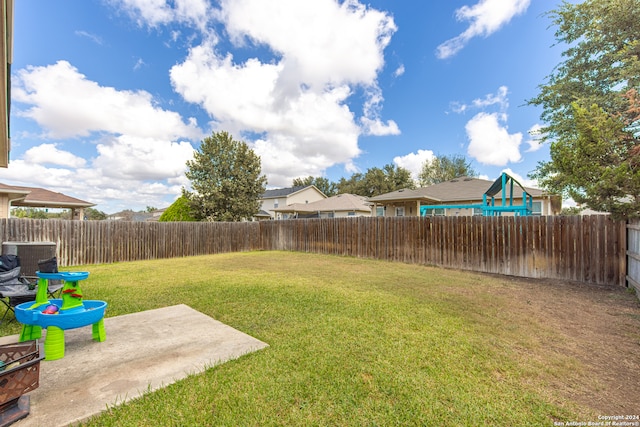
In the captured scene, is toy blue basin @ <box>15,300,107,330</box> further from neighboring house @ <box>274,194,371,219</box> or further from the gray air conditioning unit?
neighboring house @ <box>274,194,371,219</box>

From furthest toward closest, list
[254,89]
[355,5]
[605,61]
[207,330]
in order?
[254,89], [605,61], [355,5], [207,330]

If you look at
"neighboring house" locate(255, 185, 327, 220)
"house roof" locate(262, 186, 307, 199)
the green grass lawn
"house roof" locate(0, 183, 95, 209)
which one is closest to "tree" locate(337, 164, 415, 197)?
"neighboring house" locate(255, 185, 327, 220)

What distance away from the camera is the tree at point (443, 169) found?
3781 cm

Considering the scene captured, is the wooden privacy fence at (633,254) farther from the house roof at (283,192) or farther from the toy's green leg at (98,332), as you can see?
the house roof at (283,192)

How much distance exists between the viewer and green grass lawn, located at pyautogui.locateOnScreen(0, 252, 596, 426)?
2012 mm

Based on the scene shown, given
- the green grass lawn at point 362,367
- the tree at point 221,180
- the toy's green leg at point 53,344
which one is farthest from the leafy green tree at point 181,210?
the toy's green leg at point 53,344

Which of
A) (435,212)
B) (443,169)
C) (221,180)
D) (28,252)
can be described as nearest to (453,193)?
(435,212)

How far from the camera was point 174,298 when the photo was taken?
5.38 meters

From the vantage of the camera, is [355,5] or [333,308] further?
[355,5]

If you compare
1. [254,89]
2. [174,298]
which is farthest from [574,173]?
[254,89]

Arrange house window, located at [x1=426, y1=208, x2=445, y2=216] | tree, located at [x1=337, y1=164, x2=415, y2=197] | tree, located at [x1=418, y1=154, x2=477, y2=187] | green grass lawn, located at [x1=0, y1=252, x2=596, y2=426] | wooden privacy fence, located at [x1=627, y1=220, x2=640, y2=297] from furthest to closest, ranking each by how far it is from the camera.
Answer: tree, located at [x1=418, y1=154, x2=477, y2=187]
tree, located at [x1=337, y1=164, x2=415, y2=197]
house window, located at [x1=426, y1=208, x2=445, y2=216]
wooden privacy fence, located at [x1=627, y1=220, x2=640, y2=297]
green grass lawn, located at [x1=0, y1=252, x2=596, y2=426]

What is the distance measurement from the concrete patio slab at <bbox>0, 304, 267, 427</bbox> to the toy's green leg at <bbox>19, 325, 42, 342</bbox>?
292 mm

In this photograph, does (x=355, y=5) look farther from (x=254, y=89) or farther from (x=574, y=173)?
(x=574, y=173)

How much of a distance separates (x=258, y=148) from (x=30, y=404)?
2338cm
